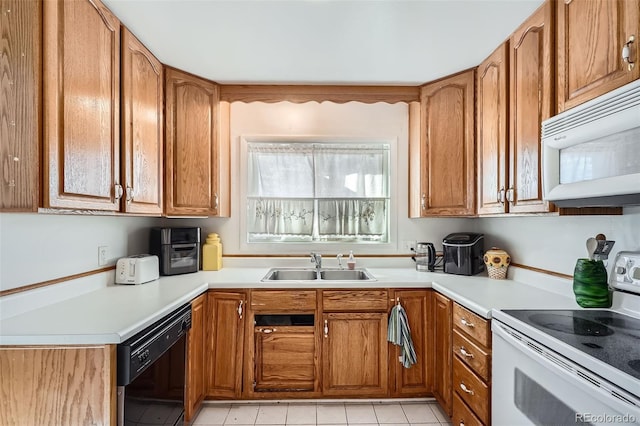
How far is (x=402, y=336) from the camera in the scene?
2.16 m

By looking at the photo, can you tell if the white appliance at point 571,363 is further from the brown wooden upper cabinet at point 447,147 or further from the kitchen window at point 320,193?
the kitchen window at point 320,193

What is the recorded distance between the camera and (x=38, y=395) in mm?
1174

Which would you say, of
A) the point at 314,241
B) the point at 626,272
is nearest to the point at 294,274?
the point at 314,241

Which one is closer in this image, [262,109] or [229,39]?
[229,39]

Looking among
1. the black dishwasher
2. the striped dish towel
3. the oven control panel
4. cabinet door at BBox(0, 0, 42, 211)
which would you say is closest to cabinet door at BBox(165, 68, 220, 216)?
A: the black dishwasher

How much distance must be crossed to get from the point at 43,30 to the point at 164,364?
4.91 feet

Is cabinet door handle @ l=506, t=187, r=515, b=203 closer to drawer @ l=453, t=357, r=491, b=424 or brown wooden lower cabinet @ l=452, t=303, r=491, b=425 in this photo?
brown wooden lower cabinet @ l=452, t=303, r=491, b=425

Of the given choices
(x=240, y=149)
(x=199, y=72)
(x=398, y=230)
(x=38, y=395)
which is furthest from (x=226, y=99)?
(x=38, y=395)

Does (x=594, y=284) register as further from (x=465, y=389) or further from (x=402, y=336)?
(x=402, y=336)

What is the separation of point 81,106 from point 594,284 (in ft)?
8.03

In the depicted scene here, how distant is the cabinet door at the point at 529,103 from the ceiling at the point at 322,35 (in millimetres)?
101

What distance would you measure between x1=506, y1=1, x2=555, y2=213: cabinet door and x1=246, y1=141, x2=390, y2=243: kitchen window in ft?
3.91

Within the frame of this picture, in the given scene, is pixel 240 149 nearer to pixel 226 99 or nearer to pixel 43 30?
pixel 226 99

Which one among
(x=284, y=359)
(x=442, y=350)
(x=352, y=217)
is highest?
(x=352, y=217)
